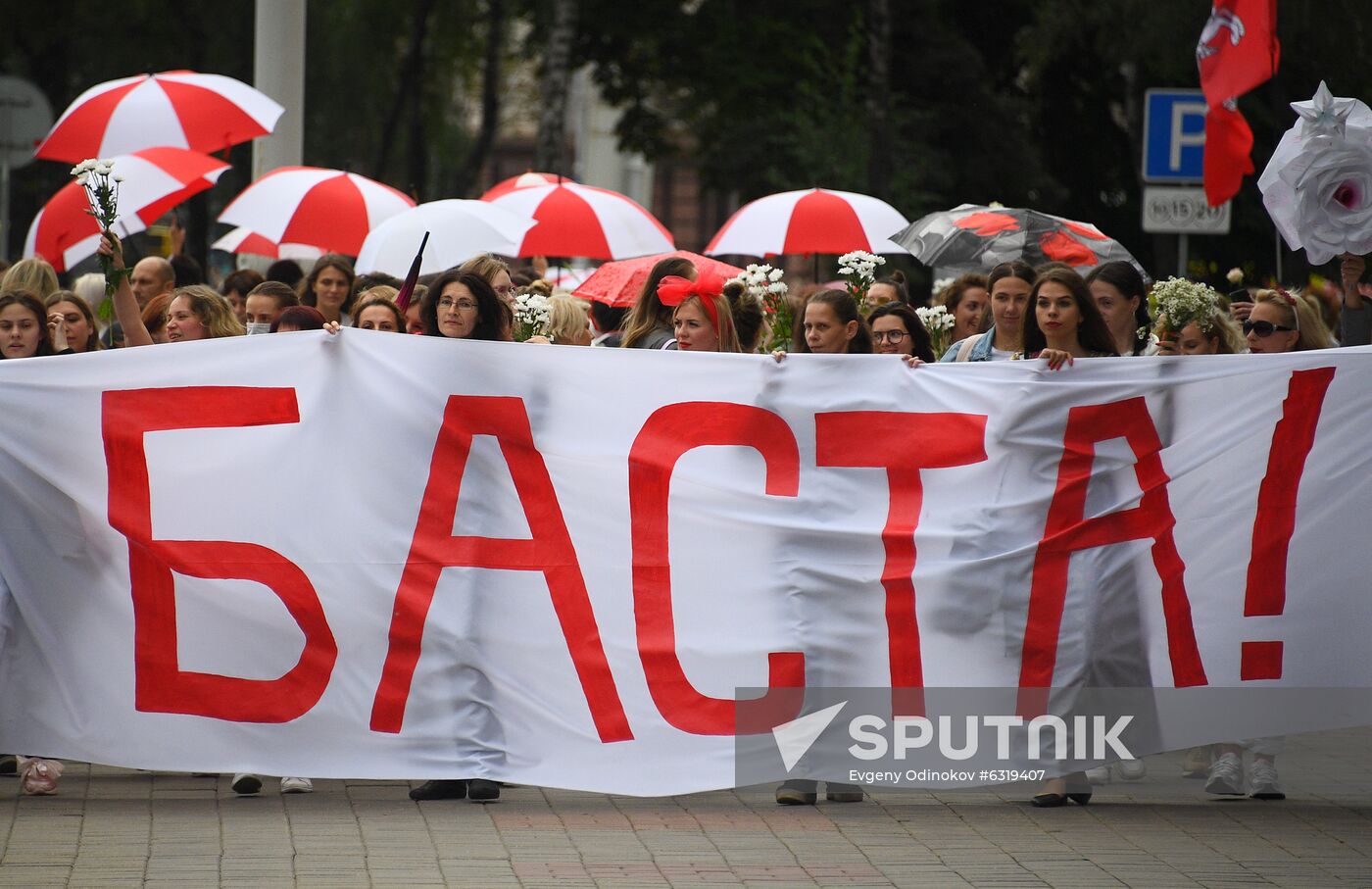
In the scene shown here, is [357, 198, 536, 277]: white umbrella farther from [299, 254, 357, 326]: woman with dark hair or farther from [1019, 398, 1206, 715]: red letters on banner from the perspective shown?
[1019, 398, 1206, 715]: red letters on banner

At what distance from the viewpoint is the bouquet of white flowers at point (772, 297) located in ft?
31.6

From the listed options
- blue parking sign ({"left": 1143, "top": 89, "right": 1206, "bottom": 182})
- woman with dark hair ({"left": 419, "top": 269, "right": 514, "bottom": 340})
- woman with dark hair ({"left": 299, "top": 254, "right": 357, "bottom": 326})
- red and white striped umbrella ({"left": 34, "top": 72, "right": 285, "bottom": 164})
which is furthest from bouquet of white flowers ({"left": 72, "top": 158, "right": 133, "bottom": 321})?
blue parking sign ({"left": 1143, "top": 89, "right": 1206, "bottom": 182})

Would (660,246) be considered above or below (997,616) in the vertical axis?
above

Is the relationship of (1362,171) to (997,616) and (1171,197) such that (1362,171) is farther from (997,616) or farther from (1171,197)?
(1171,197)

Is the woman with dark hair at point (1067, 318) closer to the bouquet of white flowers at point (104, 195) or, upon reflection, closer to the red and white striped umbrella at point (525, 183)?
the bouquet of white flowers at point (104, 195)

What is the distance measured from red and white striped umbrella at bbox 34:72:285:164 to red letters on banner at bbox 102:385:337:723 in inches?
194

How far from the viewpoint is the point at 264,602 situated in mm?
7414

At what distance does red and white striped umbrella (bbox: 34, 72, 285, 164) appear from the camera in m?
12.2

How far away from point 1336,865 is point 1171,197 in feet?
25.0

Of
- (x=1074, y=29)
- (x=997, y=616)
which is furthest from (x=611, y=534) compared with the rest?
(x=1074, y=29)

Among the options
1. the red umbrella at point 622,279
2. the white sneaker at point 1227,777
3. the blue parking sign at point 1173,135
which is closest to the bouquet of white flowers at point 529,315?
the red umbrella at point 622,279

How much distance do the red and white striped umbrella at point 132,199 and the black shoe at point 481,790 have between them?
4.53 meters

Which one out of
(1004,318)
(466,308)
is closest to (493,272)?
(466,308)

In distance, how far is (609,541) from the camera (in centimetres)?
745
